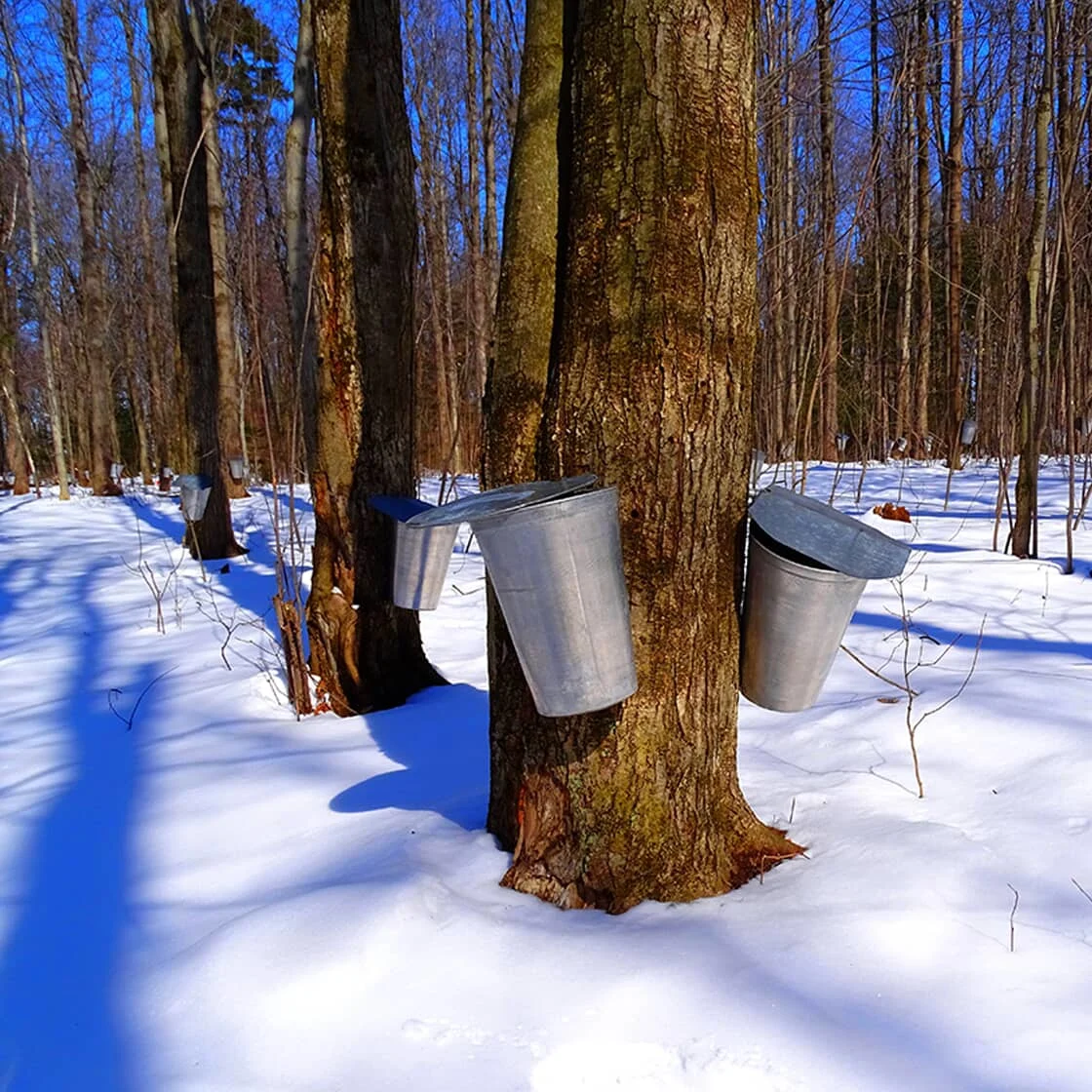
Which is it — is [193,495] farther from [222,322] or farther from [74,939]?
[222,322]

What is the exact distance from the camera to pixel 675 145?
1.47 meters

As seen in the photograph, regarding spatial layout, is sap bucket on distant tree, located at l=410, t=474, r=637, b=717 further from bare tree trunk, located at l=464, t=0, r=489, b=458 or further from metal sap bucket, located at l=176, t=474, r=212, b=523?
bare tree trunk, located at l=464, t=0, r=489, b=458

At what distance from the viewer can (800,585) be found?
1.44 m

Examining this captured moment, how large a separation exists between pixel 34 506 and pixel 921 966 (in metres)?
13.1

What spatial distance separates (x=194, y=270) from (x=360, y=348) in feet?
14.7

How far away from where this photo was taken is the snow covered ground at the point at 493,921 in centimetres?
116

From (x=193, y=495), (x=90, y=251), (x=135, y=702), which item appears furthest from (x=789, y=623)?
(x=90, y=251)

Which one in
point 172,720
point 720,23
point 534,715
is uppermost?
point 720,23

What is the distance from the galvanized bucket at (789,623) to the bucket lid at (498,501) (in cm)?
40

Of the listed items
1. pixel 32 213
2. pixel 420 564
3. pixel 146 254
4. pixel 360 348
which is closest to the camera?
pixel 420 564

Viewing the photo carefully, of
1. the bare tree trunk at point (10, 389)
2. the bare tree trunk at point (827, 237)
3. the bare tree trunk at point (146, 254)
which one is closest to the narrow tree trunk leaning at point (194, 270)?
the bare tree trunk at point (827, 237)

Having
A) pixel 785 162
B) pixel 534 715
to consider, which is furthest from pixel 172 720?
pixel 785 162

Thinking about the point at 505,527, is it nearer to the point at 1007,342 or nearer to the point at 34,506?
the point at 1007,342

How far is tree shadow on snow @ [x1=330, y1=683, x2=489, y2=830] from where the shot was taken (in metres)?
2.05
